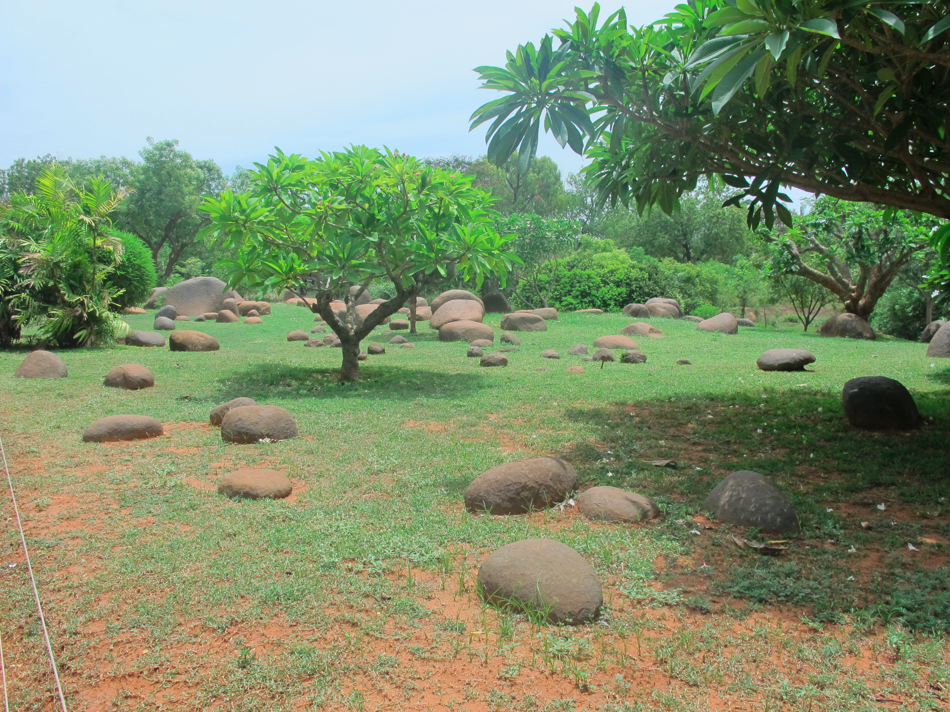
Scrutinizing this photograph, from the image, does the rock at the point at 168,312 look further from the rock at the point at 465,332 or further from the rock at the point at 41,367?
the rock at the point at 41,367

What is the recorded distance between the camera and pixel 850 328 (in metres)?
20.1

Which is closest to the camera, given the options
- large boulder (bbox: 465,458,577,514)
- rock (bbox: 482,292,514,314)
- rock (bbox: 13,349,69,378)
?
large boulder (bbox: 465,458,577,514)

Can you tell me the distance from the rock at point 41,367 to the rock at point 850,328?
19.7 m

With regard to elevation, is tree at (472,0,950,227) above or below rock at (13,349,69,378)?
above

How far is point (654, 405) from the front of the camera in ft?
29.3

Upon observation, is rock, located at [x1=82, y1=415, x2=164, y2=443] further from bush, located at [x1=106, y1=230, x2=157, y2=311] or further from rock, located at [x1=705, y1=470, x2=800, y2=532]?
bush, located at [x1=106, y1=230, x2=157, y2=311]

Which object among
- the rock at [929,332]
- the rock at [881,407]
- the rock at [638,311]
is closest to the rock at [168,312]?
the rock at [638,311]

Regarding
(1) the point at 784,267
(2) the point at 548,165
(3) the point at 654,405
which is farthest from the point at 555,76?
(2) the point at 548,165

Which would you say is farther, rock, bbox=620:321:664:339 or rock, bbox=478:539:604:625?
rock, bbox=620:321:664:339

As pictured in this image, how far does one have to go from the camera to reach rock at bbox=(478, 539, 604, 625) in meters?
3.46

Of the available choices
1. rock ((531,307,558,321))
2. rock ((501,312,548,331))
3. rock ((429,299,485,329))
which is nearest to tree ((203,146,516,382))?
rock ((501,312,548,331))

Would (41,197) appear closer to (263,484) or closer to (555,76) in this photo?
(263,484)

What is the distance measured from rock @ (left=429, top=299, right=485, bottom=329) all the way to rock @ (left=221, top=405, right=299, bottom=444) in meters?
12.9

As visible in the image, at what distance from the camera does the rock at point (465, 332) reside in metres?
17.7
